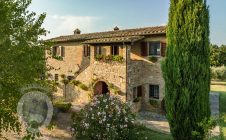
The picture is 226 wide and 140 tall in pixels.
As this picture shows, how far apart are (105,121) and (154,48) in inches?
411

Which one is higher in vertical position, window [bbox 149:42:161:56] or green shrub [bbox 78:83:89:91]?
window [bbox 149:42:161:56]

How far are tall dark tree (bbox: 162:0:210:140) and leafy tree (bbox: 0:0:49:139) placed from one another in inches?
274

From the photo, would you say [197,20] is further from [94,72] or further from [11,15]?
[94,72]

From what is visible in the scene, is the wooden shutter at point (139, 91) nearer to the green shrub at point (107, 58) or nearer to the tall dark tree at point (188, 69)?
the green shrub at point (107, 58)

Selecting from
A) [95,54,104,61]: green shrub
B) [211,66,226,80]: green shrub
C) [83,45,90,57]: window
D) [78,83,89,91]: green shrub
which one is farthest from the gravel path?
[211,66,226,80]: green shrub

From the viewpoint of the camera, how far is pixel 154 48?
22.9 metres

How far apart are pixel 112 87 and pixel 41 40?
42.7 feet

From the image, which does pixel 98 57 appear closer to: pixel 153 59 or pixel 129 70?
pixel 129 70

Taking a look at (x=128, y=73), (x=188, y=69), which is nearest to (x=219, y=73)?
(x=128, y=73)

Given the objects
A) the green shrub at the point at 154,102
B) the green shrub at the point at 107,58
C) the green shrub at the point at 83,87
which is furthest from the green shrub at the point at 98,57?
the green shrub at the point at 154,102

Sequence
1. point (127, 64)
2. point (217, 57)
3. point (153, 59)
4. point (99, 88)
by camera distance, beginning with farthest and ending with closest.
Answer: point (217, 57) → point (99, 88) → point (153, 59) → point (127, 64)

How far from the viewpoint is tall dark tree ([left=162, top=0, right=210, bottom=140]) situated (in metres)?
13.1

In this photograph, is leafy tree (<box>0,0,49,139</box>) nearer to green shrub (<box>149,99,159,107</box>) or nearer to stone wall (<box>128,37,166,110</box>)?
stone wall (<box>128,37,166,110</box>)

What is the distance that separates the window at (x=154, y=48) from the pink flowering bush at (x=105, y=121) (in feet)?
28.0
